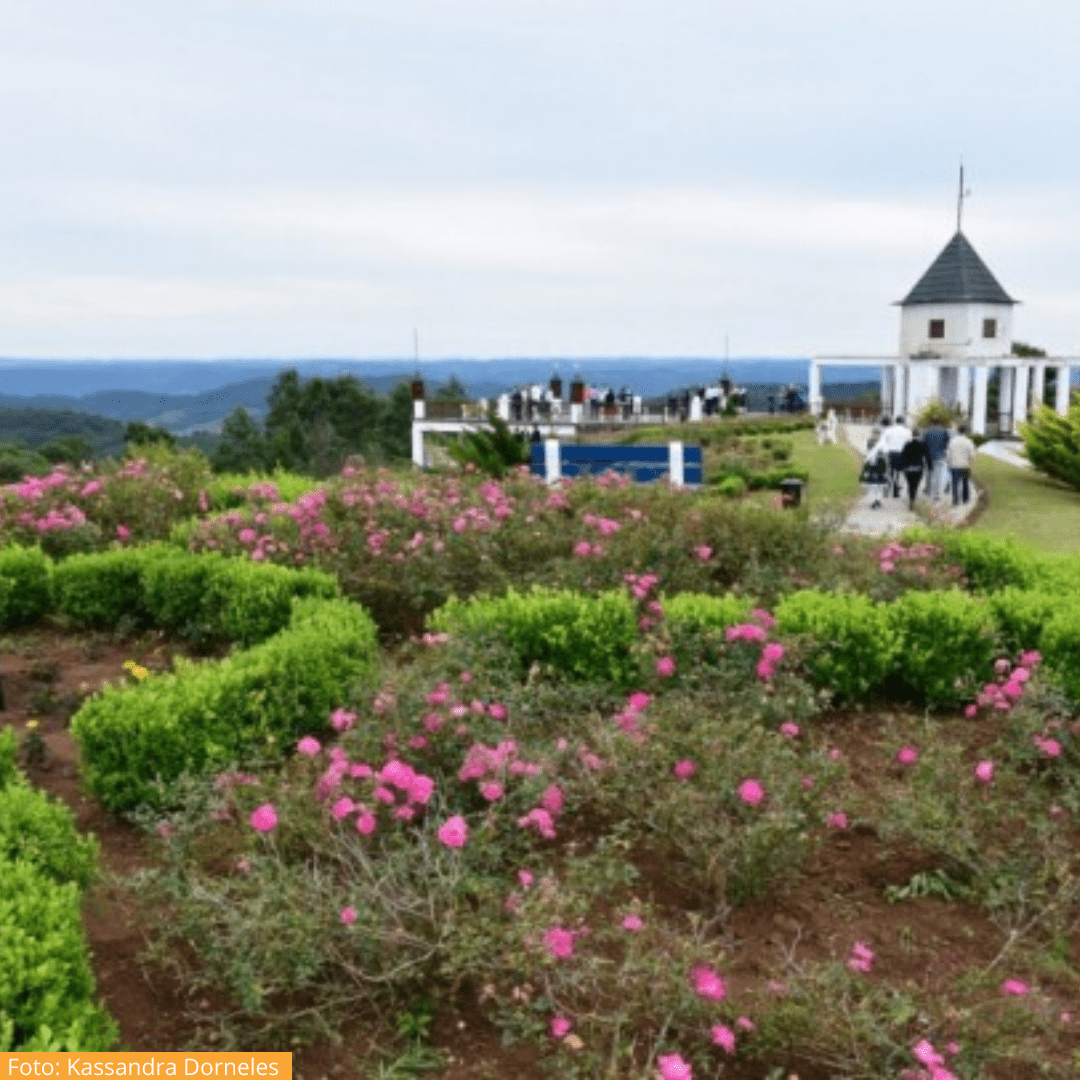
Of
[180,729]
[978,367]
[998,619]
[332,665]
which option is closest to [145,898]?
[180,729]

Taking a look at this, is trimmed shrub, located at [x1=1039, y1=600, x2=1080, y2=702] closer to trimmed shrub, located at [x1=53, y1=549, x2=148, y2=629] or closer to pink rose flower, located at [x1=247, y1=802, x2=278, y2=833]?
pink rose flower, located at [x1=247, y1=802, x2=278, y2=833]

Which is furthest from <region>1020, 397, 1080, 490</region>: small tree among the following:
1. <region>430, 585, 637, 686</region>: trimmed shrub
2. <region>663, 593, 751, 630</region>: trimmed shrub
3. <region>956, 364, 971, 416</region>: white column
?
<region>430, 585, 637, 686</region>: trimmed shrub

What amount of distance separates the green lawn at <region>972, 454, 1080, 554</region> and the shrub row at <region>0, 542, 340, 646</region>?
9.00 m

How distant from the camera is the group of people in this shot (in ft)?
61.0

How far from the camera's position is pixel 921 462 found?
733 inches

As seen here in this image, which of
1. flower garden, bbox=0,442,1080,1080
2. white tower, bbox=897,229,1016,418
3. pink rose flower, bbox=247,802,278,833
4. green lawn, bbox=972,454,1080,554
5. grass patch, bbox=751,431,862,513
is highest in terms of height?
white tower, bbox=897,229,1016,418

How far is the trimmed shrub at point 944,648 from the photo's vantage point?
677 cm

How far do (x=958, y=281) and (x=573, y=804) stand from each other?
37.7 metres

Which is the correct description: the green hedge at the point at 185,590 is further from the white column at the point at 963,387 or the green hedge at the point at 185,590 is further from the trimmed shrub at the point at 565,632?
the white column at the point at 963,387

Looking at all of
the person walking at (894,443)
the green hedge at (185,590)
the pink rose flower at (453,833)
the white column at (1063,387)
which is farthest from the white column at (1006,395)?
the pink rose flower at (453,833)

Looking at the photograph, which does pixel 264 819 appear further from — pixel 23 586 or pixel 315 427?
Answer: pixel 315 427

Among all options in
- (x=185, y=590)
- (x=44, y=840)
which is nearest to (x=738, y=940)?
(x=44, y=840)

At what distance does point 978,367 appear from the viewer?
121ft

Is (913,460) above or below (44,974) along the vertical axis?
above
